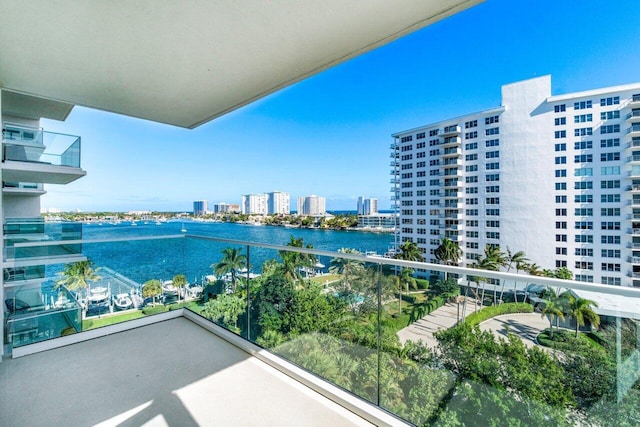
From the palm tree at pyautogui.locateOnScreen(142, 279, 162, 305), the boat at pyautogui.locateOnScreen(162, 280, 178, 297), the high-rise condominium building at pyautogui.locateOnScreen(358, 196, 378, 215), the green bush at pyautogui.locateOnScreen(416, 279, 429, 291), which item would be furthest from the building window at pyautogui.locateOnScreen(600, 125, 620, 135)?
the palm tree at pyautogui.locateOnScreen(142, 279, 162, 305)

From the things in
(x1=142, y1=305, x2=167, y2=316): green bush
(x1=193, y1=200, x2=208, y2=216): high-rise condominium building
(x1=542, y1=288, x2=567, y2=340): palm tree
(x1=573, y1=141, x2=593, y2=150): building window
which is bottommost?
(x1=142, y1=305, x2=167, y2=316): green bush

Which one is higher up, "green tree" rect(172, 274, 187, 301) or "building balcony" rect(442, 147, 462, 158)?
"building balcony" rect(442, 147, 462, 158)

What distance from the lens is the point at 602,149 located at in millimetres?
32250

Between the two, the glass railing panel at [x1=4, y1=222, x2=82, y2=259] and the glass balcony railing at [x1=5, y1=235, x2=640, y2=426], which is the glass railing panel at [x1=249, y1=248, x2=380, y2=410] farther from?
the glass railing panel at [x1=4, y1=222, x2=82, y2=259]

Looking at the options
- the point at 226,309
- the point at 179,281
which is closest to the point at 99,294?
the point at 179,281

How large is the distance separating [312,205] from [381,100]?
63.7ft

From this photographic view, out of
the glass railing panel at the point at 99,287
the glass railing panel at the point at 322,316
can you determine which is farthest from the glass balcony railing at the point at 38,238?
the glass railing panel at the point at 322,316

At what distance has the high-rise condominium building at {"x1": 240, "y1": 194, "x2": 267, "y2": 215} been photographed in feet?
133

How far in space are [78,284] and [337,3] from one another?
3434mm

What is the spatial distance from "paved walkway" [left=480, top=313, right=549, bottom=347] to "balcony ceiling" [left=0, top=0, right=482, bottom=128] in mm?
1516

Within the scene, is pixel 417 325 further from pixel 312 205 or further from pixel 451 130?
pixel 451 130

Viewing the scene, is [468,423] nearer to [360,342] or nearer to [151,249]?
[360,342]

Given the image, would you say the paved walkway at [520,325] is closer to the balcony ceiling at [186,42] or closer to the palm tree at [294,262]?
the palm tree at [294,262]

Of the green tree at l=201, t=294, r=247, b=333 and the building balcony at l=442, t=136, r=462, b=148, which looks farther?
the building balcony at l=442, t=136, r=462, b=148
